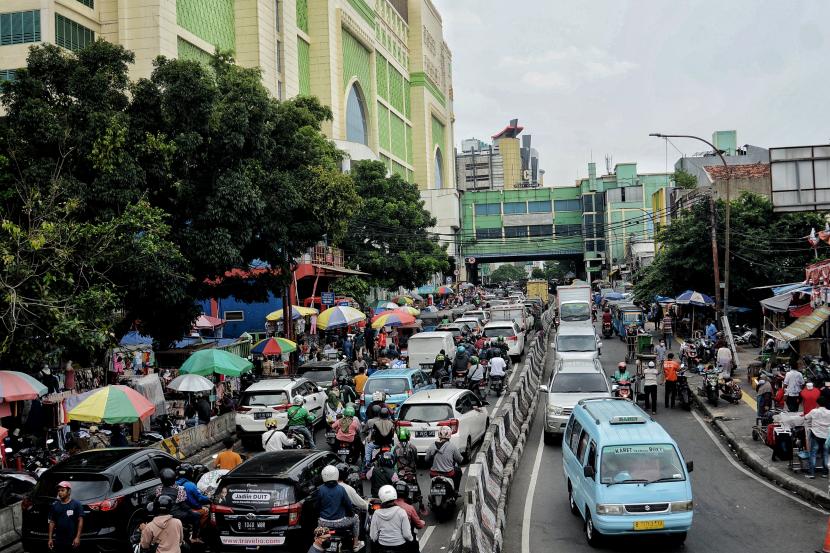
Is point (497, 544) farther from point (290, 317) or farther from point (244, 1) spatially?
point (244, 1)

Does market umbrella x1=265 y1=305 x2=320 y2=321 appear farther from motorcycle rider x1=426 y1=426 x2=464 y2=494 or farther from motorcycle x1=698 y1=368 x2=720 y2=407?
motorcycle rider x1=426 y1=426 x2=464 y2=494

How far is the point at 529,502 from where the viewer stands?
1522 centimetres

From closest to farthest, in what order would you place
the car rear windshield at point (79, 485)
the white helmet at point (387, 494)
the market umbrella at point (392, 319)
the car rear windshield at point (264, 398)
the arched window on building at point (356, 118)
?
the white helmet at point (387, 494) → the car rear windshield at point (79, 485) → the car rear windshield at point (264, 398) → the market umbrella at point (392, 319) → the arched window on building at point (356, 118)

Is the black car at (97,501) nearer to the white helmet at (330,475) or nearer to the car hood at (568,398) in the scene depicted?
the white helmet at (330,475)

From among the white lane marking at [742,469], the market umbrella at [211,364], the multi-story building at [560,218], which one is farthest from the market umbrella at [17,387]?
the multi-story building at [560,218]

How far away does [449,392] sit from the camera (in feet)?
61.7

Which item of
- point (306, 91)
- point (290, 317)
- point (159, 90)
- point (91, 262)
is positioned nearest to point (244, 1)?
point (306, 91)

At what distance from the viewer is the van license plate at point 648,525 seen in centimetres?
1180

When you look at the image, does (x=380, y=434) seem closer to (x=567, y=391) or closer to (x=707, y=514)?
(x=707, y=514)

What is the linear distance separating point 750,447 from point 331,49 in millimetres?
58554

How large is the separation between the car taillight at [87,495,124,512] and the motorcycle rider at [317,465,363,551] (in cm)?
366

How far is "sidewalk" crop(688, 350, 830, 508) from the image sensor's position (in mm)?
15312

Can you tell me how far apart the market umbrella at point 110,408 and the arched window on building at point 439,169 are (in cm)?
10752

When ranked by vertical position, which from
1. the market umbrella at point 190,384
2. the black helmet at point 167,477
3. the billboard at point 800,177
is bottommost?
the black helmet at point 167,477
